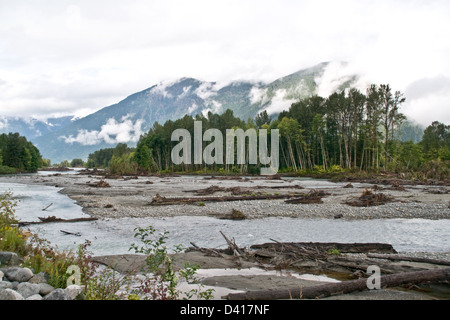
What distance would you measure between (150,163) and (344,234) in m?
105

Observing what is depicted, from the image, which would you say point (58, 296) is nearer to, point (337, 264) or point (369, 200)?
point (337, 264)

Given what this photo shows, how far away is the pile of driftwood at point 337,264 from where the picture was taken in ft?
25.2

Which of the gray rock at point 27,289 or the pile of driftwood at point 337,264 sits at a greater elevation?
the gray rock at point 27,289

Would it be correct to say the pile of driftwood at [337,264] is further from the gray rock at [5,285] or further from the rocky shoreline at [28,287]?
the gray rock at [5,285]

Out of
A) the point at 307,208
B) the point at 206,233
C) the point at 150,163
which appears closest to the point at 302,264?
the point at 206,233

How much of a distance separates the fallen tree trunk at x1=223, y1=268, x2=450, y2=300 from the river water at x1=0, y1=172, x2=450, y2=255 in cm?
515

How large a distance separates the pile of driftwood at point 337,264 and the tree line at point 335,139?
57954 millimetres

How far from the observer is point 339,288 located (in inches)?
309

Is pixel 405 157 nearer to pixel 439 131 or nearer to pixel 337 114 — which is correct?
pixel 337 114

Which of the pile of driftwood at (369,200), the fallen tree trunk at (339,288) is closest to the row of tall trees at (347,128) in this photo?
the pile of driftwood at (369,200)

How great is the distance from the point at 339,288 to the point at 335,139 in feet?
286

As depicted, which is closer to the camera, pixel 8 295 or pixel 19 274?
pixel 8 295

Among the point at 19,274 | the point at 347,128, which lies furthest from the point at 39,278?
the point at 347,128

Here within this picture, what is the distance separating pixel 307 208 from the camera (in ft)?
81.6
